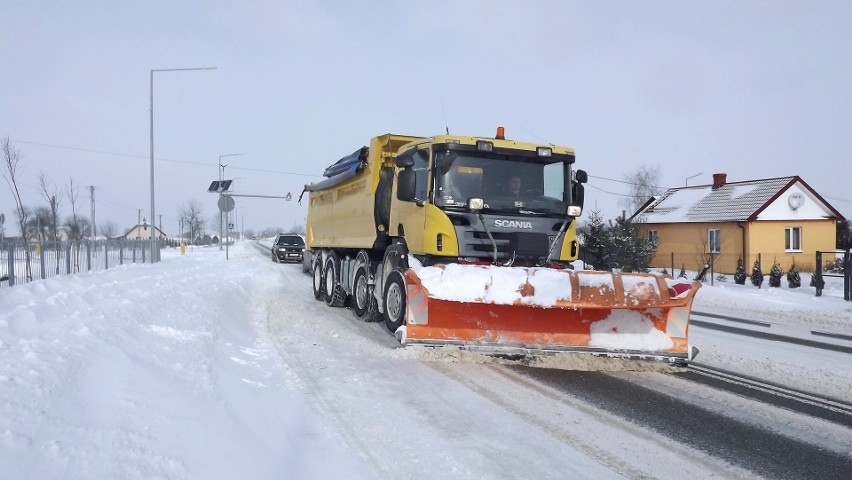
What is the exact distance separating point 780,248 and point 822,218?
342 centimetres

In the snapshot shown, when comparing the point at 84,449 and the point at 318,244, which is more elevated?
the point at 318,244

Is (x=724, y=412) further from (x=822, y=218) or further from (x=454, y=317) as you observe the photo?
(x=822, y=218)

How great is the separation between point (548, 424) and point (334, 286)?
8.79 metres

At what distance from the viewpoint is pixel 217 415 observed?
4527 mm

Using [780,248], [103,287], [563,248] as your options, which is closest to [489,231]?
[563,248]

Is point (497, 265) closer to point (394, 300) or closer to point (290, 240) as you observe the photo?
point (394, 300)

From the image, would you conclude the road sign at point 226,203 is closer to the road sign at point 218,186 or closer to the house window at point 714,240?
the road sign at point 218,186

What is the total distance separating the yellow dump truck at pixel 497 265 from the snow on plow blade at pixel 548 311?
12 mm

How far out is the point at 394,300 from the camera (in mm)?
8508

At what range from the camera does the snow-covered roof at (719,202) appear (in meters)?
30.9

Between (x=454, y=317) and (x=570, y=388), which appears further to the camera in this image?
(x=454, y=317)

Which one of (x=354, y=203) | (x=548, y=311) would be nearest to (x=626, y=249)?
(x=354, y=203)

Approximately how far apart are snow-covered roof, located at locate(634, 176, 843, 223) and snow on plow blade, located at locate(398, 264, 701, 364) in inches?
1035

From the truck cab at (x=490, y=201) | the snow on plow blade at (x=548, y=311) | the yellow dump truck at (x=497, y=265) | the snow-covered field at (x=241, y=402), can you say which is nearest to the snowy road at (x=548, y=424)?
the snow-covered field at (x=241, y=402)
